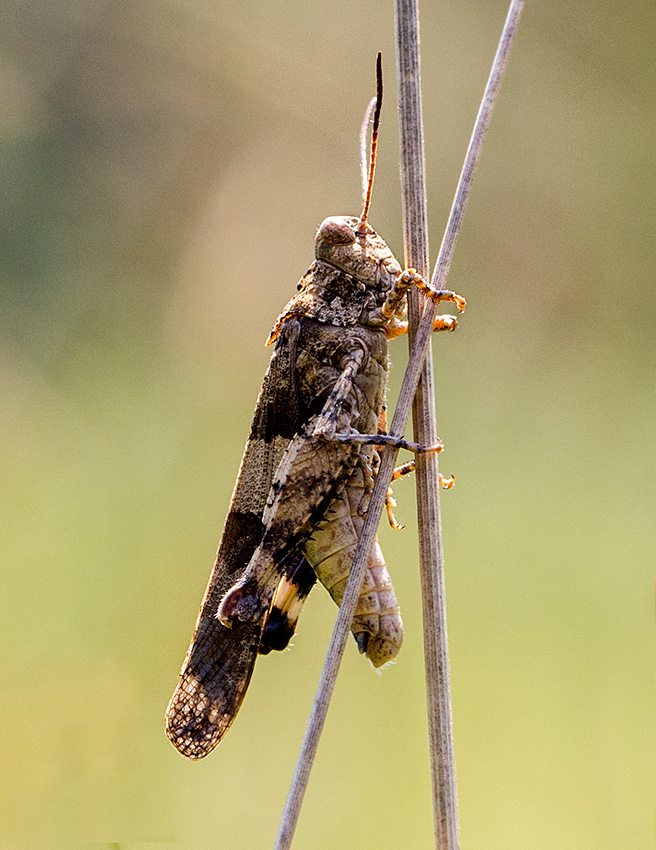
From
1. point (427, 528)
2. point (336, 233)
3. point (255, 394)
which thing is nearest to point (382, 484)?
point (427, 528)

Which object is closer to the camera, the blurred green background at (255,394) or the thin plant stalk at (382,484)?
the thin plant stalk at (382,484)

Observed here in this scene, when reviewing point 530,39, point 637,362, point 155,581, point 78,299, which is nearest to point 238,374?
point 78,299

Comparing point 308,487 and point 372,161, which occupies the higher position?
point 372,161

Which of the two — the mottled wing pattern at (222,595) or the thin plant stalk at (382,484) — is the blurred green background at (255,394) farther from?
the thin plant stalk at (382,484)

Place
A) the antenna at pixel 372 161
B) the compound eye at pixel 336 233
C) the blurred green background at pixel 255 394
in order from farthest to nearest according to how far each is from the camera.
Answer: the blurred green background at pixel 255 394 < the compound eye at pixel 336 233 < the antenna at pixel 372 161

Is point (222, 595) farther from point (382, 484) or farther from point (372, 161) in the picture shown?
point (372, 161)

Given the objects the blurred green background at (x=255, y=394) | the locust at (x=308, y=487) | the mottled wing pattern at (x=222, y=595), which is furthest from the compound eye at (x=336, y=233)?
the blurred green background at (x=255, y=394)

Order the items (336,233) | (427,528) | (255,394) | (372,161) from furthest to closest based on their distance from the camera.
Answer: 1. (255,394)
2. (336,233)
3. (372,161)
4. (427,528)

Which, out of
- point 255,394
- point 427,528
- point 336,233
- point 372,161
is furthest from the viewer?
point 255,394

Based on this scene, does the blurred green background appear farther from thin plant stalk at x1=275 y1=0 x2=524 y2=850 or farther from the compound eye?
the compound eye
